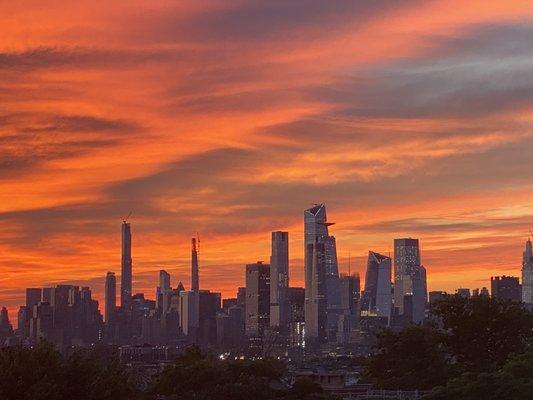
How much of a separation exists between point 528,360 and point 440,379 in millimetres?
Answer: 13316

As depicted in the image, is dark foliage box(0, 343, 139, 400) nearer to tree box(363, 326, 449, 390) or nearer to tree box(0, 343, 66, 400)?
tree box(0, 343, 66, 400)

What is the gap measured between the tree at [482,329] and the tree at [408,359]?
2.36 m

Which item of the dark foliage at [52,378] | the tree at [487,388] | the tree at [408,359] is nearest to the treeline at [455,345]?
the tree at [408,359]

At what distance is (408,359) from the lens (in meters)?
108

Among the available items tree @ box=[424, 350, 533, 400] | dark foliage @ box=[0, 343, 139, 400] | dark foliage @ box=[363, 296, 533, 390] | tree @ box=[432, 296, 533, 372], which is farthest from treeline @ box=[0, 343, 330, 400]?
tree @ box=[432, 296, 533, 372]

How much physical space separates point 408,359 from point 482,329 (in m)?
9.31

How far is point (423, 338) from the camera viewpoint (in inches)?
4227

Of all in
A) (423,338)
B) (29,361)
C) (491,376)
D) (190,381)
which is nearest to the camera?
(29,361)

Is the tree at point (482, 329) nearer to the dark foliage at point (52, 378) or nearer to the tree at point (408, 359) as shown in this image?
the tree at point (408, 359)

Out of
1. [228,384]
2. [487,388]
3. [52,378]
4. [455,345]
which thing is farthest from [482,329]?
[52,378]

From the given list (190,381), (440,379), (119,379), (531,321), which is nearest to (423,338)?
(440,379)

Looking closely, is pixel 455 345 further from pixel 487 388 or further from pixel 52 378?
pixel 52 378

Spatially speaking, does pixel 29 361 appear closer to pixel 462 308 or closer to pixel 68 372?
pixel 68 372

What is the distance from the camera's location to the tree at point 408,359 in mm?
105125
